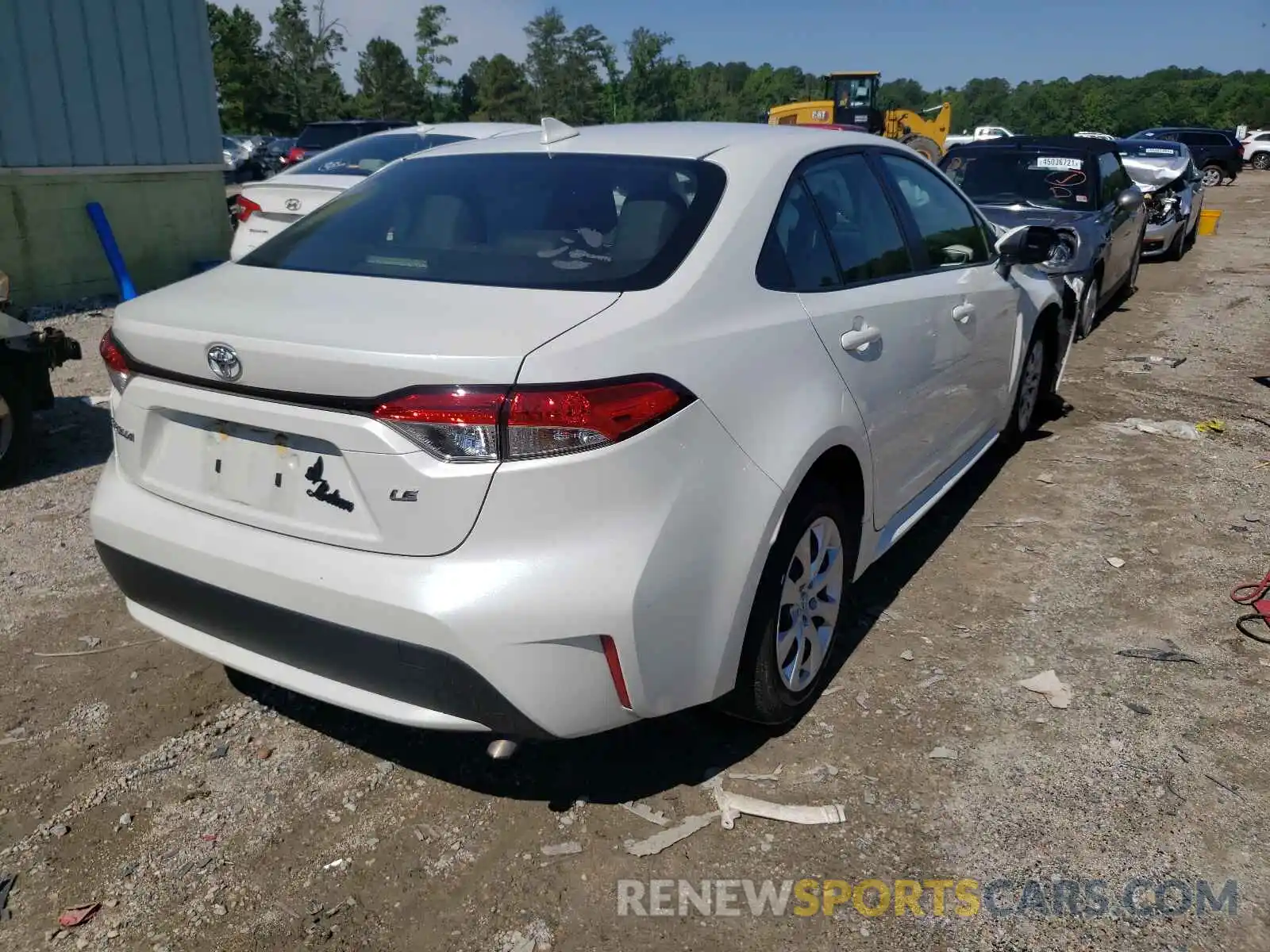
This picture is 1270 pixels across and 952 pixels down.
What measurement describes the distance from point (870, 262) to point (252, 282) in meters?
1.96

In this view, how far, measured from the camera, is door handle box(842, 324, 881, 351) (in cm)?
307

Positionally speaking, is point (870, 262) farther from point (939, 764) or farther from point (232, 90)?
point (232, 90)

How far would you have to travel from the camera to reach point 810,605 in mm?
3133

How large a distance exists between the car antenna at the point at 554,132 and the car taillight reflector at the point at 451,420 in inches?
61.4

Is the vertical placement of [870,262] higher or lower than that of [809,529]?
higher

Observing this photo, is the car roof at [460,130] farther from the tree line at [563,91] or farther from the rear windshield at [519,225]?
the tree line at [563,91]

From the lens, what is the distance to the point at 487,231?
114 inches

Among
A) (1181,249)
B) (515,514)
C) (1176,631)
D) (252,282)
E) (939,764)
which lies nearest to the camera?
(515,514)

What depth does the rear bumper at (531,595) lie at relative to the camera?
2.23 meters

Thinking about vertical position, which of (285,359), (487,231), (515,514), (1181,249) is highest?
(487,231)

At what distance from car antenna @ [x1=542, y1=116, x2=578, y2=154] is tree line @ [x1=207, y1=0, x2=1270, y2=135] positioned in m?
37.2

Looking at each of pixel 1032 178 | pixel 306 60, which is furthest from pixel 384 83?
pixel 1032 178

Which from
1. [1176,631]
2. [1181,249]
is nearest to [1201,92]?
[1181,249]

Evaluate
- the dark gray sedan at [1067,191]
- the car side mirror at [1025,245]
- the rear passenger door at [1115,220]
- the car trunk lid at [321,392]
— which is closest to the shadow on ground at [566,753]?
the car trunk lid at [321,392]
